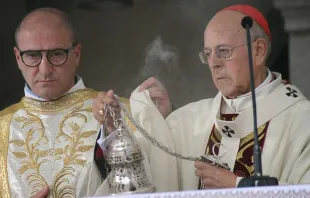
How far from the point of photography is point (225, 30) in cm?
441

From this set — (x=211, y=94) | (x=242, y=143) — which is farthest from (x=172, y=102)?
(x=242, y=143)

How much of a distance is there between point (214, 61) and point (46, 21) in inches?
43.6

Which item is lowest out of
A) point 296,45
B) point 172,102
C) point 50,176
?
point 50,176

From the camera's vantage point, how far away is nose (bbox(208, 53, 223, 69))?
172 inches

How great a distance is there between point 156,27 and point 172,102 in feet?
1.65

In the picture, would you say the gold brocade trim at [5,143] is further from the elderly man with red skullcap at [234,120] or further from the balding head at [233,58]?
the balding head at [233,58]

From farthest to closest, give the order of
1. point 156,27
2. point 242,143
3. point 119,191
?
point 156,27
point 242,143
point 119,191

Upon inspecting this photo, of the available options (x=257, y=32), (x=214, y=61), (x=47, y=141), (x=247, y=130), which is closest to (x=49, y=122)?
(x=47, y=141)

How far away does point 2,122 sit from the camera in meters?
4.95

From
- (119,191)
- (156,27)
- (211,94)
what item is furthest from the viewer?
(156,27)

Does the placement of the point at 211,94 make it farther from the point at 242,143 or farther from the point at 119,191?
the point at 119,191

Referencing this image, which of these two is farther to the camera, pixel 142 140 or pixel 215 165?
pixel 142 140

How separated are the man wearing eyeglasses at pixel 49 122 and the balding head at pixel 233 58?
0.81 metres

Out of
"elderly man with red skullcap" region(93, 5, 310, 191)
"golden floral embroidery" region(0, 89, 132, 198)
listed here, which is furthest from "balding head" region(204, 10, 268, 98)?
"golden floral embroidery" region(0, 89, 132, 198)
